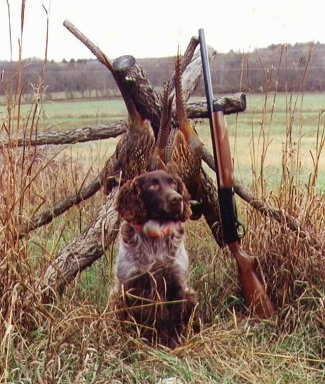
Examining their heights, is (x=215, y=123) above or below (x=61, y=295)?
above

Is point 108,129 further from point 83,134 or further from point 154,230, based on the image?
point 154,230

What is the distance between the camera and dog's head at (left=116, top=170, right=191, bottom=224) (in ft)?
11.6

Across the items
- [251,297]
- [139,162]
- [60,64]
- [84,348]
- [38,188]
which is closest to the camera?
[84,348]

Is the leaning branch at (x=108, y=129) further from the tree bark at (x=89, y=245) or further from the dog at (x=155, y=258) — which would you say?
the dog at (x=155, y=258)

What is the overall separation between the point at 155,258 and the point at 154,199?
273mm

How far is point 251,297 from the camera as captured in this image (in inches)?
167

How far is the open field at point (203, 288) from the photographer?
360cm

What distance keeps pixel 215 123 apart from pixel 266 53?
1.62 meters

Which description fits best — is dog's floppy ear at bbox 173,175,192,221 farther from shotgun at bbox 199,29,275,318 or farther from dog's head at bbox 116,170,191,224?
shotgun at bbox 199,29,275,318

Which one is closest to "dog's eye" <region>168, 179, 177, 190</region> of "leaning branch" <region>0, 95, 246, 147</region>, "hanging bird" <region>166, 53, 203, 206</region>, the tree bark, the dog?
the dog

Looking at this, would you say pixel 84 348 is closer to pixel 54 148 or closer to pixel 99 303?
pixel 99 303

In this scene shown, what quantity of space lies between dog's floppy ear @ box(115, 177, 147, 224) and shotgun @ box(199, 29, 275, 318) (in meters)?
Result: 0.61

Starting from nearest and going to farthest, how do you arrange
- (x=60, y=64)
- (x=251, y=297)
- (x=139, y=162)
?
(x=139, y=162) < (x=251, y=297) < (x=60, y=64)

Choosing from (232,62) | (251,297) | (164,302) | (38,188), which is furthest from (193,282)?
(232,62)
